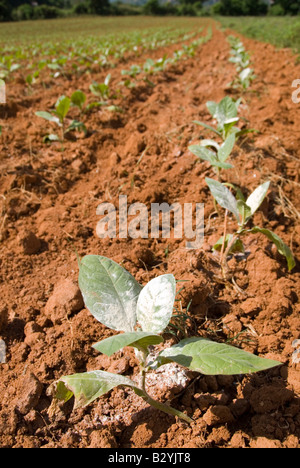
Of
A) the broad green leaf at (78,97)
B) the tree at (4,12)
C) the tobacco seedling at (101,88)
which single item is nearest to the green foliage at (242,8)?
the tree at (4,12)

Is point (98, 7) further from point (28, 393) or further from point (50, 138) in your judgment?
point (28, 393)

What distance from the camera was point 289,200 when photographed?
6.93 feet

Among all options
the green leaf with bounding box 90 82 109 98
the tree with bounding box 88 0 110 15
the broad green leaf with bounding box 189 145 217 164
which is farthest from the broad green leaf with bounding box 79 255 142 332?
the tree with bounding box 88 0 110 15

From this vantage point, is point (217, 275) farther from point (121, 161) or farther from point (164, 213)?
point (121, 161)

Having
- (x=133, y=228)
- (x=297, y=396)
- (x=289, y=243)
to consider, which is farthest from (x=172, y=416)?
(x=289, y=243)

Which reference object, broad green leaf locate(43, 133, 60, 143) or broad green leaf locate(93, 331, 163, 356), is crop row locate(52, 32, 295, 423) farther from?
broad green leaf locate(43, 133, 60, 143)

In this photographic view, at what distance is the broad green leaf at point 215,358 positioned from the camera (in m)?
0.80

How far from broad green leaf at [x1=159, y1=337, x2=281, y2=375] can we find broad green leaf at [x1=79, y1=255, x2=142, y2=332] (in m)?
0.17

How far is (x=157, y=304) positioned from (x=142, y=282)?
1.81 ft

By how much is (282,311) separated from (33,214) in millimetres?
1515

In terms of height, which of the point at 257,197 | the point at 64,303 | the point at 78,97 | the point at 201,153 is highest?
the point at 78,97

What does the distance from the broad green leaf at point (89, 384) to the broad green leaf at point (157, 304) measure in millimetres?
167

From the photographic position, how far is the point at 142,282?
1.56m

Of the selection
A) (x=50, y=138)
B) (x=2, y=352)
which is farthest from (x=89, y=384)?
(x=50, y=138)
